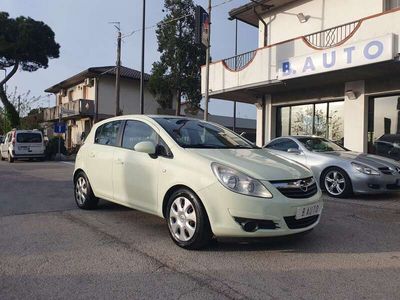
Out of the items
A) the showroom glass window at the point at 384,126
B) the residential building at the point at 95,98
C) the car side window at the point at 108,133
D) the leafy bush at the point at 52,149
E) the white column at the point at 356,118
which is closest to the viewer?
the car side window at the point at 108,133

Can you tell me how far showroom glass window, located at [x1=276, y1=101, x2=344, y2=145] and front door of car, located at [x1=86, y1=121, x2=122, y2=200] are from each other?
34.8 ft

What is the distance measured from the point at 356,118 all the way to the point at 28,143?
55.7ft

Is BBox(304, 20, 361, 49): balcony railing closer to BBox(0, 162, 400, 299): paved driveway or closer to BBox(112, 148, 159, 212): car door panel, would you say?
BBox(0, 162, 400, 299): paved driveway

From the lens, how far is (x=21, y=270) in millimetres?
4289

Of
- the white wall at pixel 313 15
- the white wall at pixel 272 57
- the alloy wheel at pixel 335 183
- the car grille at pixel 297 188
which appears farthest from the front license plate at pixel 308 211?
the white wall at pixel 313 15

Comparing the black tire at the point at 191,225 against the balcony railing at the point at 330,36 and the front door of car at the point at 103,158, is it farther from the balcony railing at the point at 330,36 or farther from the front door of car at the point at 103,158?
the balcony railing at the point at 330,36

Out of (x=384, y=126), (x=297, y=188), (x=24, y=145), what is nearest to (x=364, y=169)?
(x=297, y=188)

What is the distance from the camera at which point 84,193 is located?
7219mm

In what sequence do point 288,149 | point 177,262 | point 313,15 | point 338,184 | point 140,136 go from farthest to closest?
point 313,15
point 288,149
point 338,184
point 140,136
point 177,262

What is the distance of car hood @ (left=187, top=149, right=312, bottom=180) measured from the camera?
475 centimetres

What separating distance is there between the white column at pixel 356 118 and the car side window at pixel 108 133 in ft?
32.5

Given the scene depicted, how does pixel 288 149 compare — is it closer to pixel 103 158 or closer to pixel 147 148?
pixel 103 158

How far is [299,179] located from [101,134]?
11.5 feet

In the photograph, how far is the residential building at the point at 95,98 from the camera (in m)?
36.2
